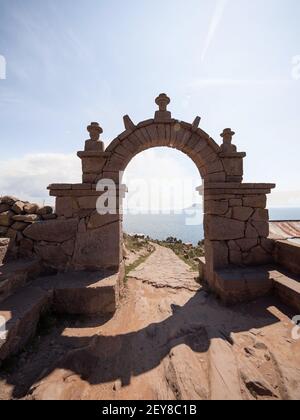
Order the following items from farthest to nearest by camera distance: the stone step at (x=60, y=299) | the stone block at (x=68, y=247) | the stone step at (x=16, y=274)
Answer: the stone block at (x=68, y=247), the stone step at (x=16, y=274), the stone step at (x=60, y=299)

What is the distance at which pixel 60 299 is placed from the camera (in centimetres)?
391

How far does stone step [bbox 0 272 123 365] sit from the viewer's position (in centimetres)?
302

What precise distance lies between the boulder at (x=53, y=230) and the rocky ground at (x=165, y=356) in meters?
1.75

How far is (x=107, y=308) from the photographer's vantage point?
3994mm

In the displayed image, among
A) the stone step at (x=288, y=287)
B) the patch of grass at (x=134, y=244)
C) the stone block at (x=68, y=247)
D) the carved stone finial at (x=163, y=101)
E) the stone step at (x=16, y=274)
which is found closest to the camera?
the stone step at (x=16, y=274)

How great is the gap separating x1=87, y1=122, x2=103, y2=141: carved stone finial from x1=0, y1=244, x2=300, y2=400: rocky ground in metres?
3.92

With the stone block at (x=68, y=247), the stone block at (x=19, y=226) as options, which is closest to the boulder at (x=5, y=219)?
the stone block at (x=19, y=226)

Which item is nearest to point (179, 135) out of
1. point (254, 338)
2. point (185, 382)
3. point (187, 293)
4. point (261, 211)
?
point (261, 211)

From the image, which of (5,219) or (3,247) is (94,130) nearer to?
(5,219)

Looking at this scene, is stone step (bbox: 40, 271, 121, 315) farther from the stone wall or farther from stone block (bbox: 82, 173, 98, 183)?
stone block (bbox: 82, 173, 98, 183)

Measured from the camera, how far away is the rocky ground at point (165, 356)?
Result: 7.44 ft

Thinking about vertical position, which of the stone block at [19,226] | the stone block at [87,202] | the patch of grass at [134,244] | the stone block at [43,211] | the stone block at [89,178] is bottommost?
the patch of grass at [134,244]

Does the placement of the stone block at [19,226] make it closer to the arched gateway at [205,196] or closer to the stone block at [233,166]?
the arched gateway at [205,196]
